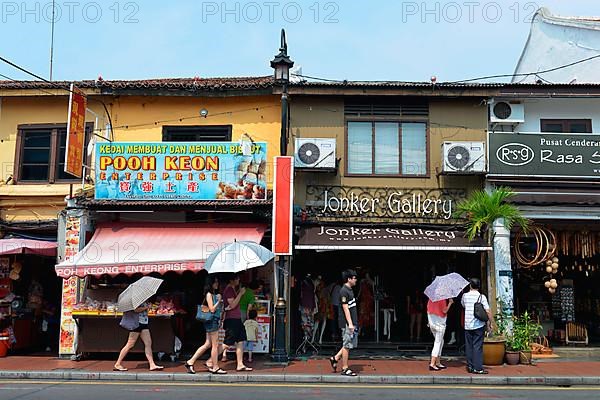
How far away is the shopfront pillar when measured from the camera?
14172mm

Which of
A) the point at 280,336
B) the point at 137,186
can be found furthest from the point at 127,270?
the point at 280,336

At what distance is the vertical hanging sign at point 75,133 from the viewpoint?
14.0 meters

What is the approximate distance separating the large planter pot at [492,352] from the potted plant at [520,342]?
0.98 ft

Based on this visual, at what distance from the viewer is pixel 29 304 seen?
1543 centimetres

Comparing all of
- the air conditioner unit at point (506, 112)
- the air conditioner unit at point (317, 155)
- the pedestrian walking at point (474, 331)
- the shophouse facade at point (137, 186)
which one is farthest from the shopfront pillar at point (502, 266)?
the shophouse facade at point (137, 186)

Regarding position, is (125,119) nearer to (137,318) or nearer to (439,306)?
(137,318)

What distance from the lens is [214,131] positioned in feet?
52.3

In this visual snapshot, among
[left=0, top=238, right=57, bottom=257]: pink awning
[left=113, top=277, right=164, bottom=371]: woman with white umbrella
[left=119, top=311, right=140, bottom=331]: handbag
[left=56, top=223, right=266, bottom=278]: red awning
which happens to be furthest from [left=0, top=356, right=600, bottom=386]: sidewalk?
[left=0, top=238, right=57, bottom=257]: pink awning

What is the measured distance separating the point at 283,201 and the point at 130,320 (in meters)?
4.10

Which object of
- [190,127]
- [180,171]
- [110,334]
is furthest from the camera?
[190,127]

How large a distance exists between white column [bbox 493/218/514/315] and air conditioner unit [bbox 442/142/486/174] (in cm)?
137

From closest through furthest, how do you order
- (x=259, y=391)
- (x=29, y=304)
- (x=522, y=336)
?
(x=259, y=391)
(x=522, y=336)
(x=29, y=304)

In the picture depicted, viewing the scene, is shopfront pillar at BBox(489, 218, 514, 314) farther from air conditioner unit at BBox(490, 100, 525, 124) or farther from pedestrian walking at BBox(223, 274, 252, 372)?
pedestrian walking at BBox(223, 274, 252, 372)

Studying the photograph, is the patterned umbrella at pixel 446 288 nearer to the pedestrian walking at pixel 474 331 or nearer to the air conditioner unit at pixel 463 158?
the pedestrian walking at pixel 474 331
